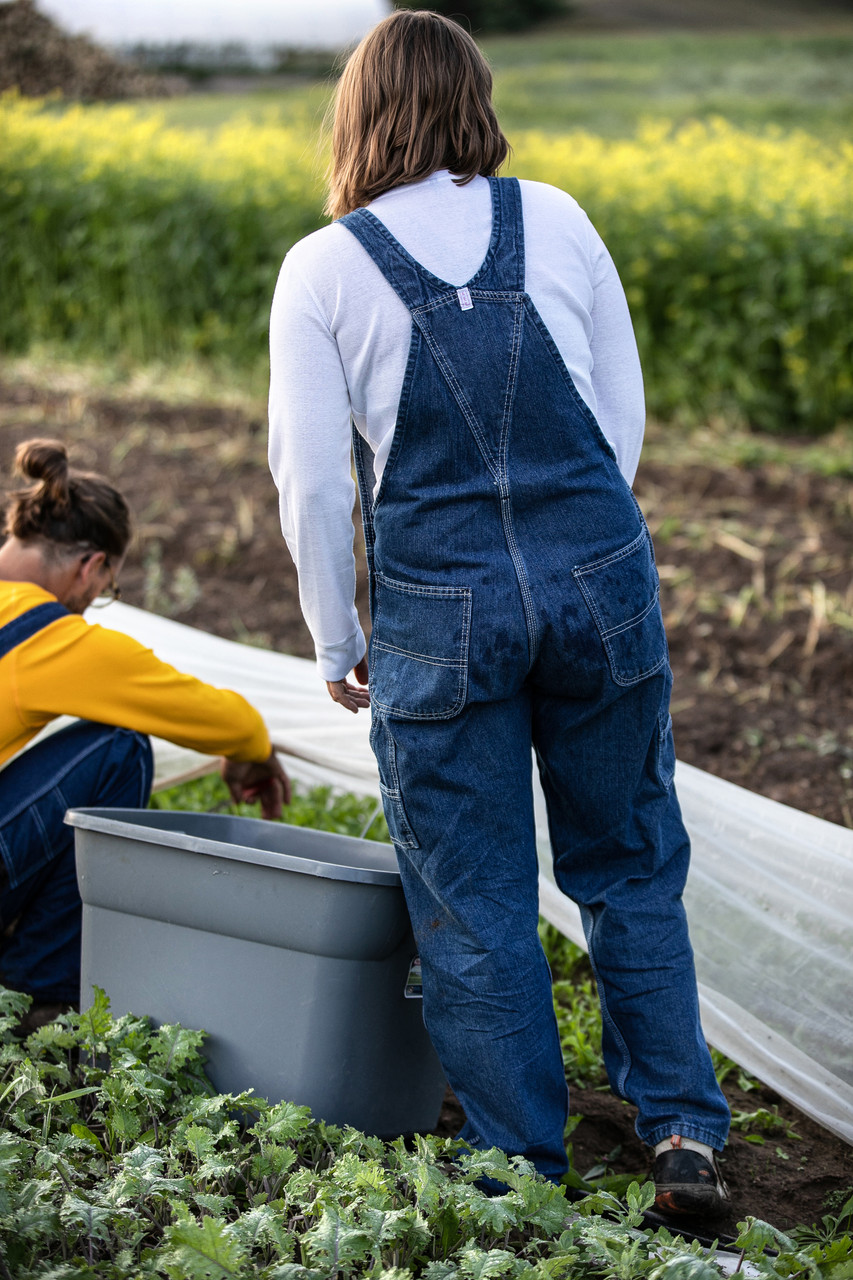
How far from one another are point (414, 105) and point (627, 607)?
2.27ft

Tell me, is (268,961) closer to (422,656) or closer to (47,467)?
(422,656)

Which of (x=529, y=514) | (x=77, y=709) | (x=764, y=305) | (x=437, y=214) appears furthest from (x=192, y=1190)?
(x=764, y=305)

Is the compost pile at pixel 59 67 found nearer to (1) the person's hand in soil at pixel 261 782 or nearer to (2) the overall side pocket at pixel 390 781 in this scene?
(1) the person's hand in soil at pixel 261 782

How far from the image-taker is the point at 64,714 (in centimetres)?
194

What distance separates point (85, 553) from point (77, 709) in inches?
13.1

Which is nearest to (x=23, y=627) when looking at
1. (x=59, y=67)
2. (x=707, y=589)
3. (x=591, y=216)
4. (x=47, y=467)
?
(x=47, y=467)

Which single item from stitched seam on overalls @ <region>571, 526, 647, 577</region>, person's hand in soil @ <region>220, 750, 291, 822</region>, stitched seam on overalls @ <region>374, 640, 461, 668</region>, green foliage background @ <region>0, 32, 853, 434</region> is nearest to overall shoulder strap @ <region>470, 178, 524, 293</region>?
stitched seam on overalls @ <region>571, 526, 647, 577</region>

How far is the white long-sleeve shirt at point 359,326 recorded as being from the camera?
1433 millimetres

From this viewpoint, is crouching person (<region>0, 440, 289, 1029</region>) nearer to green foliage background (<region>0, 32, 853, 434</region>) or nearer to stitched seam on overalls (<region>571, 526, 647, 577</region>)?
stitched seam on overalls (<region>571, 526, 647, 577</region>)

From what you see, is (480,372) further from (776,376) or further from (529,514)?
(776,376)

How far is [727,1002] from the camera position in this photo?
6.37 ft

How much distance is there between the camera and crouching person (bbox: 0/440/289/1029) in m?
1.90

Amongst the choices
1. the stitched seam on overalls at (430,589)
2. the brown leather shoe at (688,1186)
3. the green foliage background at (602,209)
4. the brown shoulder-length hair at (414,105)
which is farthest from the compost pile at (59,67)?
the brown leather shoe at (688,1186)

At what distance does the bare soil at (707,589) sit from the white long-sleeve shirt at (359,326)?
1.11 metres
